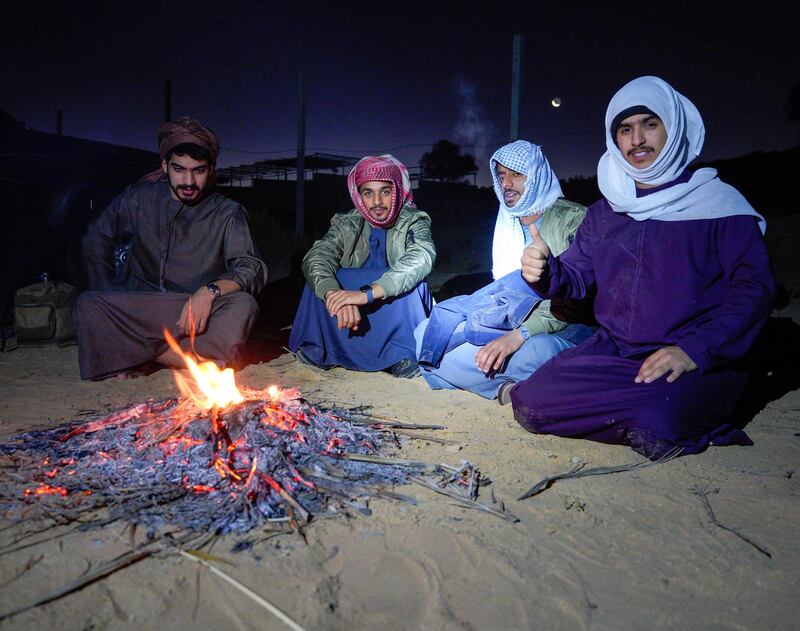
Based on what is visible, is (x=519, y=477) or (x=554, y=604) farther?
(x=519, y=477)

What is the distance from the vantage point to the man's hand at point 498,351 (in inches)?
160

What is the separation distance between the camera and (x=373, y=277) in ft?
16.6

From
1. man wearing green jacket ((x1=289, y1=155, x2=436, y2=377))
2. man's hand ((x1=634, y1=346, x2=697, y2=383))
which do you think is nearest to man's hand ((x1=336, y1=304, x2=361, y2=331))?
man wearing green jacket ((x1=289, y1=155, x2=436, y2=377))

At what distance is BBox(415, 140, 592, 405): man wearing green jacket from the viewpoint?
4.14m

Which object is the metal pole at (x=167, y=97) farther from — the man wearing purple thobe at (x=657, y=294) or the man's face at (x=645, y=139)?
the man's face at (x=645, y=139)

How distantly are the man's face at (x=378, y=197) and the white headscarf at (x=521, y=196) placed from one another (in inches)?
36.6

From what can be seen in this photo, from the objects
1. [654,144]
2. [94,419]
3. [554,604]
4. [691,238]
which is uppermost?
[654,144]

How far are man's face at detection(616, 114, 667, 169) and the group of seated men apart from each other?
0.01 metres

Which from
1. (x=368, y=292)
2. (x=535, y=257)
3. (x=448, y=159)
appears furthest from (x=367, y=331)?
(x=448, y=159)

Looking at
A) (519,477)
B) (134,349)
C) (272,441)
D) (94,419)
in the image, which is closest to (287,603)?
(272,441)

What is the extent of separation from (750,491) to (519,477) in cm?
107

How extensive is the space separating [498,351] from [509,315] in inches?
11.1

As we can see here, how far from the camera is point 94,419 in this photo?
3.41 meters

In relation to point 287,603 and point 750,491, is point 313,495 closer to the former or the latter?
point 287,603
